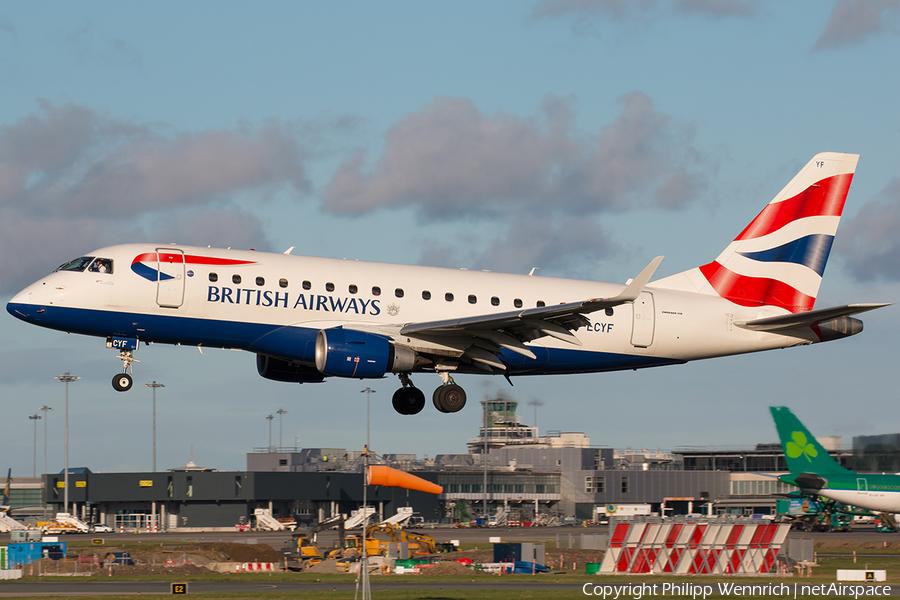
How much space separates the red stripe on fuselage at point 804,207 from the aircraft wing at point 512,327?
11146 millimetres

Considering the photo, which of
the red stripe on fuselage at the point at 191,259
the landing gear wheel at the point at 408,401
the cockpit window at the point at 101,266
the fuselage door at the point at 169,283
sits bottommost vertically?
the landing gear wheel at the point at 408,401

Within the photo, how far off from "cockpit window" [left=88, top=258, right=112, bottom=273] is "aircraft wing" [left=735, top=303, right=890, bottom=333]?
24.8 m

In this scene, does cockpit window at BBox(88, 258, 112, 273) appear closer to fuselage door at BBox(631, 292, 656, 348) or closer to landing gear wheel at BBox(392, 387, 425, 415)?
landing gear wheel at BBox(392, 387, 425, 415)

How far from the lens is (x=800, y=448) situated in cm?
7400

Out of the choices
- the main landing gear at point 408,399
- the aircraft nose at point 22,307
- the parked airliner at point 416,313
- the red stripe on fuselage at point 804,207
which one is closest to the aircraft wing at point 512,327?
the parked airliner at point 416,313

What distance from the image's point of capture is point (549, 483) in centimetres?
12612

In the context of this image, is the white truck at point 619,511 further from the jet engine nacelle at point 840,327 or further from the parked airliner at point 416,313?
the jet engine nacelle at point 840,327

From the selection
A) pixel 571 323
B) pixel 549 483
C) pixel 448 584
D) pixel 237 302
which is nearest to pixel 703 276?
pixel 571 323

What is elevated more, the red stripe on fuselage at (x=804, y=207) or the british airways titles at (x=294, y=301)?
the red stripe on fuselage at (x=804, y=207)

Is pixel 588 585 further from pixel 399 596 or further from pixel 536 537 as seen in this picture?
pixel 536 537

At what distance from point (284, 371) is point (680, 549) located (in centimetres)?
1940

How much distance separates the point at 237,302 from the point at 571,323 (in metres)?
11.9

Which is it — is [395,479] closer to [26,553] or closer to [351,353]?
[351,353]

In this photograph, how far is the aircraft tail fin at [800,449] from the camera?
241 ft
